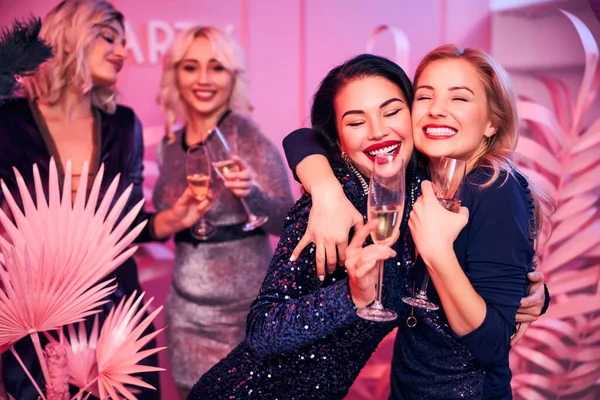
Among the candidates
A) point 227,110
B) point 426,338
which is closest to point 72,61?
point 227,110

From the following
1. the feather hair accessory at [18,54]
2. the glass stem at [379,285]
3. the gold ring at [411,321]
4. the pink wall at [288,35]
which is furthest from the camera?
the pink wall at [288,35]

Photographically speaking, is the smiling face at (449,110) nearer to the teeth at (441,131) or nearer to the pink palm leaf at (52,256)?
the teeth at (441,131)

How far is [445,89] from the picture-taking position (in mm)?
1618

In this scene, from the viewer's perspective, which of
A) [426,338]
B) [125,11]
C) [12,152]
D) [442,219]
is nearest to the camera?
[442,219]

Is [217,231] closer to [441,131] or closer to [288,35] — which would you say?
[441,131]

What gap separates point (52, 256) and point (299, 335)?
0.62 m

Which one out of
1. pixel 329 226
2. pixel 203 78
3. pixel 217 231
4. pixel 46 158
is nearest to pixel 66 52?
pixel 46 158

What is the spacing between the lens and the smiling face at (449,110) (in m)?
1.59

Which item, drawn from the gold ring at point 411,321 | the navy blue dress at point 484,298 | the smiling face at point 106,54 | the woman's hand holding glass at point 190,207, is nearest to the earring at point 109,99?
the smiling face at point 106,54

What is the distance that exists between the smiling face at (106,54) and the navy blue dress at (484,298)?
1.11 m

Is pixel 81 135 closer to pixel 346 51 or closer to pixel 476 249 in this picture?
pixel 476 249

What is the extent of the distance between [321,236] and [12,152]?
1.40m

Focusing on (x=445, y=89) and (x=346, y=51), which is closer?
(x=445, y=89)

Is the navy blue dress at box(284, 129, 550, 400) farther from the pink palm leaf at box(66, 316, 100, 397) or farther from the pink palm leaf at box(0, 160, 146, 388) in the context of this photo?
the pink palm leaf at box(66, 316, 100, 397)
